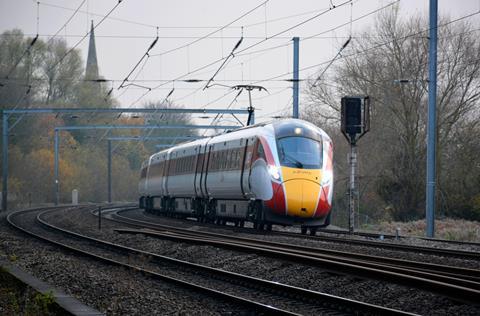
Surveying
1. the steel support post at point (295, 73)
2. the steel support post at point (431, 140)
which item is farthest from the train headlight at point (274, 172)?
the steel support post at point (295, 73)

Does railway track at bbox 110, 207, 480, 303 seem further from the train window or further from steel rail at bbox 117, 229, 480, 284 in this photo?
the train window

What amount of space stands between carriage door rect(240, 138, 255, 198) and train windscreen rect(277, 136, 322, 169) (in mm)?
1270

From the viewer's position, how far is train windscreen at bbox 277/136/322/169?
82.4ft

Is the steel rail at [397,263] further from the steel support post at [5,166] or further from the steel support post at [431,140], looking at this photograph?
the steel support post at [5,166]

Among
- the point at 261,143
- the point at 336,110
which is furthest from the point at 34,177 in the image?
the point at 261,143

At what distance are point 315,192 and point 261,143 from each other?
2.04 meters

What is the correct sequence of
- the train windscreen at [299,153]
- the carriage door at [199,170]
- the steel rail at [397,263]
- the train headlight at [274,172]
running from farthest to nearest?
1. the carriage door at [199,170]
2. the train windscreen at [299,153]
3. the train headlight at [274,172]
4. the steel rail at [397,263]

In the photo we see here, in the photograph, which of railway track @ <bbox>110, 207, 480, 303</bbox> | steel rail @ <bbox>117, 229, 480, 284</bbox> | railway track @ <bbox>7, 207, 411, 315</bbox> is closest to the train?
steel rail @ <bbox>117, 229, 480, 284</bbox>

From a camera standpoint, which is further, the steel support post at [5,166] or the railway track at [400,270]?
the steel support post at [5,166]

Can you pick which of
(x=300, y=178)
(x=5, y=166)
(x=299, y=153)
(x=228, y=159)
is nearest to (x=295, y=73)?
(x=228, y=159)

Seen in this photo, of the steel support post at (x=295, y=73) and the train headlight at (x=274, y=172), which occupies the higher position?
the steel support post at (x=295, y=73)

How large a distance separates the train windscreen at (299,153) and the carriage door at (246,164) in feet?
4.17

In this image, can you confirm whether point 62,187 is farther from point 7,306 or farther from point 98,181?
point 7,306

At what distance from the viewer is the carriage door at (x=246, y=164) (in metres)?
26.5
